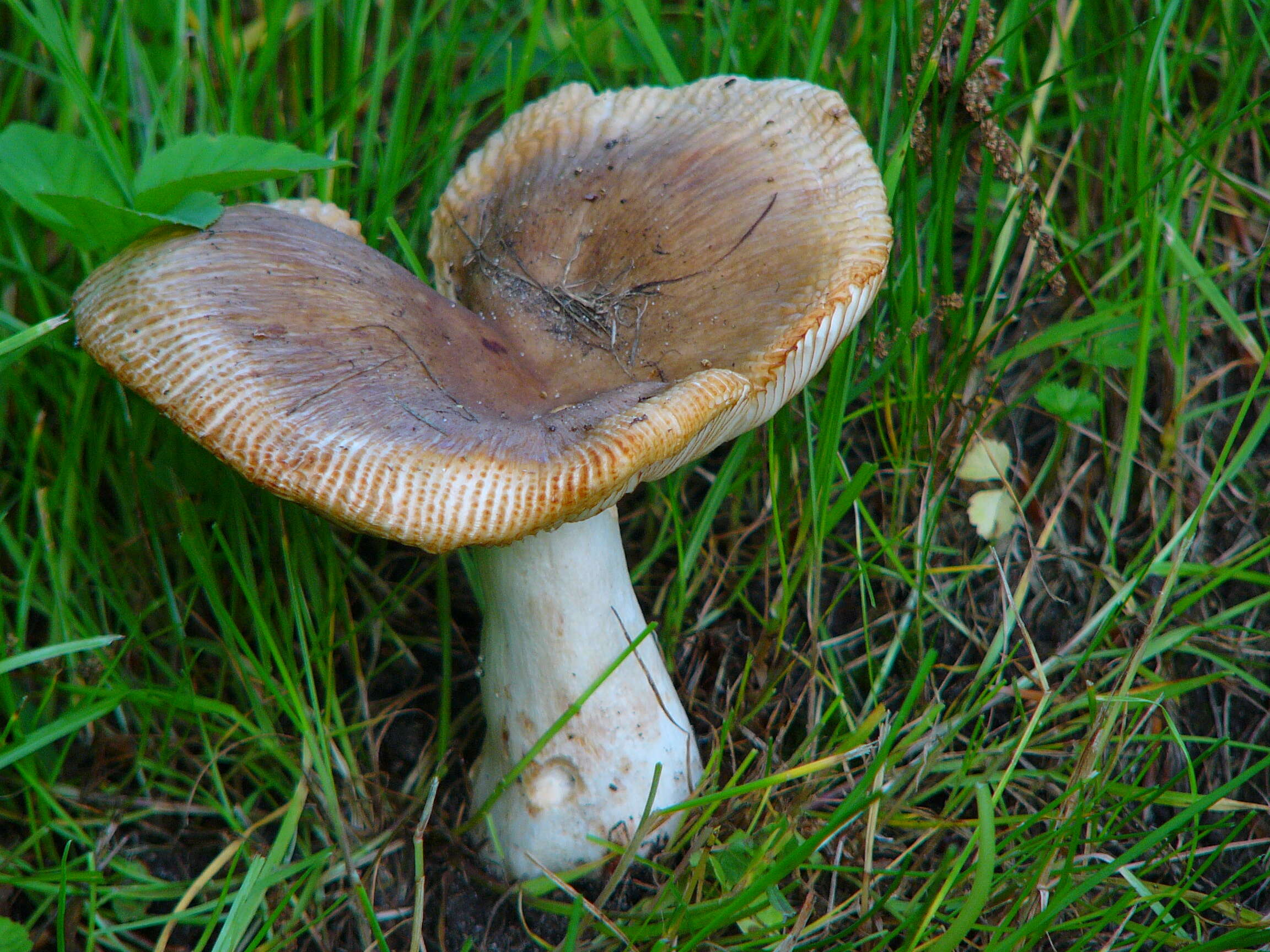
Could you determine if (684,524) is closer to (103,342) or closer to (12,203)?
(103,342)

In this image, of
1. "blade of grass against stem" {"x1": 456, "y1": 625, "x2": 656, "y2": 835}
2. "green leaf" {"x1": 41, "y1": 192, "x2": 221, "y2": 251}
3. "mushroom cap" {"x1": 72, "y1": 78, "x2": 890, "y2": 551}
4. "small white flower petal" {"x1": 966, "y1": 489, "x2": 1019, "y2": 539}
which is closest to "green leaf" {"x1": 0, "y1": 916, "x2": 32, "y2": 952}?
"blade of grass against stem" {"x1": 456, "y1": 625, "x2": 656, "y2": 835}

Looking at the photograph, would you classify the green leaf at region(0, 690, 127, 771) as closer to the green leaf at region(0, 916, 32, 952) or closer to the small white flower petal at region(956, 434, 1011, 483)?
the green leaf at region(0, 916, 32, 952)

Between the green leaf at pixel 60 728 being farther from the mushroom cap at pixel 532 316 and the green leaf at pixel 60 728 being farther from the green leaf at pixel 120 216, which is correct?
the green leaf at pixel 120 216

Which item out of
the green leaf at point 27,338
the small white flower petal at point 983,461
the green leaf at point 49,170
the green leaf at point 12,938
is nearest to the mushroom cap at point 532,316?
the green leaf at point 27,338

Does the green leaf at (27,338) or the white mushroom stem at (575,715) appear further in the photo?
the white mushroom stem at (575,715)

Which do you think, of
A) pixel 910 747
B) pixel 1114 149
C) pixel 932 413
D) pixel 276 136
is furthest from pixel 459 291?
pixel 1114 149

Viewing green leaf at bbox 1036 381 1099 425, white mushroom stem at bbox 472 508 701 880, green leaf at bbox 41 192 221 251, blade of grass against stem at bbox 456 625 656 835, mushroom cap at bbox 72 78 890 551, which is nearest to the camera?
mushroom cap at bbox 72 78 890 551
